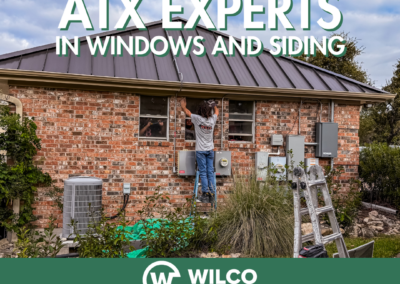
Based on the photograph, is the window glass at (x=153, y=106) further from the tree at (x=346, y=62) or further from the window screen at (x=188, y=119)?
the tree at (x=346, y=62)

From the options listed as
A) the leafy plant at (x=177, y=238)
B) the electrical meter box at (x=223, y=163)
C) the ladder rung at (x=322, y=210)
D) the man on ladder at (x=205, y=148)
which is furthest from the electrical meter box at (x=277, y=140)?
the ladder rung at (x=322, y=210)

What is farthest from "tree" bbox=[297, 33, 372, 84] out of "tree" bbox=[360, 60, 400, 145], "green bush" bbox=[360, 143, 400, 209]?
"green bush" bbox=[360, 143, 400, 209]

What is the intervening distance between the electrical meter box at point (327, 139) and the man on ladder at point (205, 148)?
2718 mm

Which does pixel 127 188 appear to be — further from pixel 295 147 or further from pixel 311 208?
pixel 311 208

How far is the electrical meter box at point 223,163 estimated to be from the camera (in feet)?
24.5

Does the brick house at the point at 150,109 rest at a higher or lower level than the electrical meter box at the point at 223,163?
higher

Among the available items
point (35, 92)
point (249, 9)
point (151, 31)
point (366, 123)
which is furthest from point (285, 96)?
point (366, 123)

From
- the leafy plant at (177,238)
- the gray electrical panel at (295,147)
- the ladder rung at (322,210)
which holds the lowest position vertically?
the leafy plant at (177,238)

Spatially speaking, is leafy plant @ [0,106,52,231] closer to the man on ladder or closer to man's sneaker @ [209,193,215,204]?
the man on ladder

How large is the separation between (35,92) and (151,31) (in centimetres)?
334

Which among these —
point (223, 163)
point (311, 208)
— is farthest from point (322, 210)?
point (223, 163)

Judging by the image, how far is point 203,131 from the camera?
22.7 feet

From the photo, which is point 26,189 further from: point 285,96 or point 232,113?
point 285,96

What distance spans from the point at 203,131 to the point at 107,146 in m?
1.99
